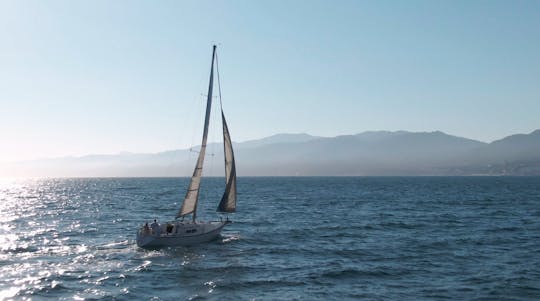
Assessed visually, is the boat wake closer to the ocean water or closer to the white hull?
the ocean water

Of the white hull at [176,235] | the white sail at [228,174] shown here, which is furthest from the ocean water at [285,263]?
the white sail at [228,174]

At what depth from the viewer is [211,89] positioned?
39719mm

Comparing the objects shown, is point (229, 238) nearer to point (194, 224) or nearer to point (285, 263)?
point (194, 224)

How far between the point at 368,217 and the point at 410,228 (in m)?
12.1

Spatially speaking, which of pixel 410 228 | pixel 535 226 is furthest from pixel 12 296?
pixel 535 226

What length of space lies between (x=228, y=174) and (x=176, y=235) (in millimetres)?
6678

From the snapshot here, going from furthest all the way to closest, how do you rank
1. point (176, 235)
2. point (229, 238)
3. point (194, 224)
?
point (229, 238) < point (194, 224) < point (176, 235)

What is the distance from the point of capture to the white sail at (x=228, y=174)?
1535 inches

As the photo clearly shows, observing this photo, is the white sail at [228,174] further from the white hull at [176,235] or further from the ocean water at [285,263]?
the ocean water at [285,263]

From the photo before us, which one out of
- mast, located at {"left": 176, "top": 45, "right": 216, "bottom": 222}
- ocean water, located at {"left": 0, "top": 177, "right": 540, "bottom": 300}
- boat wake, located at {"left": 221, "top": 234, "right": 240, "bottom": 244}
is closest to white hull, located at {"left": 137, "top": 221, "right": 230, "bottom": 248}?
ocean water, located at {"left": 0, "top": 177, "right": 540, "bottom": 300}

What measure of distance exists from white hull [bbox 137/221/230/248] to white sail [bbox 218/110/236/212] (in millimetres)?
2302

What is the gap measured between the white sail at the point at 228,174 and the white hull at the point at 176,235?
2.30 meters

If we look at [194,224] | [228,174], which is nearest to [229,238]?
[194,224]

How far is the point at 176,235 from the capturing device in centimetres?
3916
